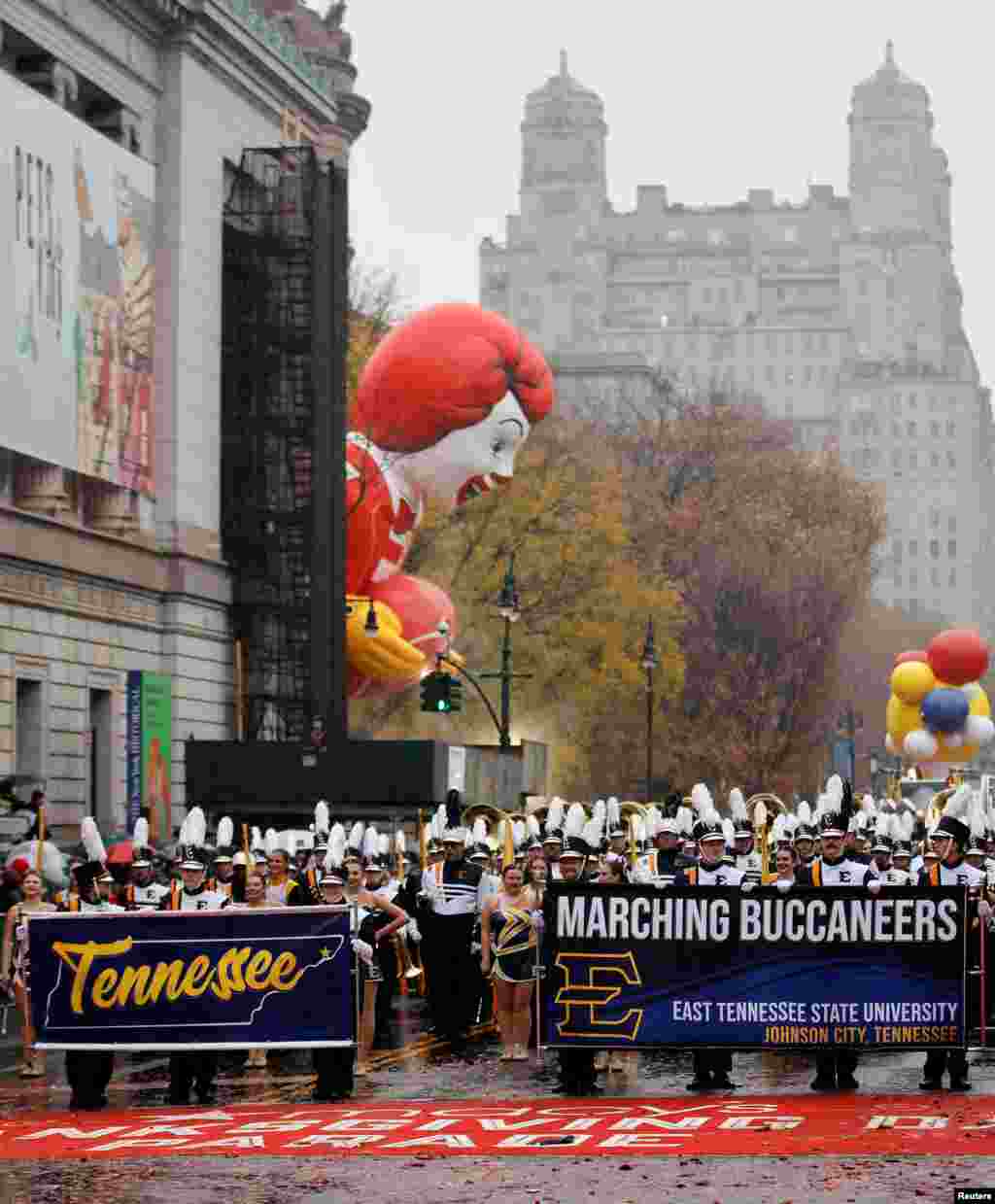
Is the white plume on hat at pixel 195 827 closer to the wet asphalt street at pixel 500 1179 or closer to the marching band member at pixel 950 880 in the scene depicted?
the marching band member at pixel 950 880

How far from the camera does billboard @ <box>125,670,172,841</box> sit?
45562mm

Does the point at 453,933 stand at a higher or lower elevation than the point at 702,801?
lower

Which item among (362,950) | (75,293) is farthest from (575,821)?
(75,293)

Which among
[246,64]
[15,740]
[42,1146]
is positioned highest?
[246,64]

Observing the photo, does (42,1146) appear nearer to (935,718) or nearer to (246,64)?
(246,64)

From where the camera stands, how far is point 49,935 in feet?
65.5

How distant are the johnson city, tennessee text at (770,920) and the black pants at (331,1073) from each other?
69.9 inches

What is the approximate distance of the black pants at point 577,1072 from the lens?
64.2 feet

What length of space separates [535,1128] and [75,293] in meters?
29.2

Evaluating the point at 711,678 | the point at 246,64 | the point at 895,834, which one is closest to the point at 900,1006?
the point at 895,834

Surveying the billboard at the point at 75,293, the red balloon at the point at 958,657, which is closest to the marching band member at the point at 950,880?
the billboard at the point at 75,293

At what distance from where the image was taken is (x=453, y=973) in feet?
80.4

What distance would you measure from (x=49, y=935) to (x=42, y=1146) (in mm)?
3050

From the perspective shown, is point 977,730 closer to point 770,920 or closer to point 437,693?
point 437,693
